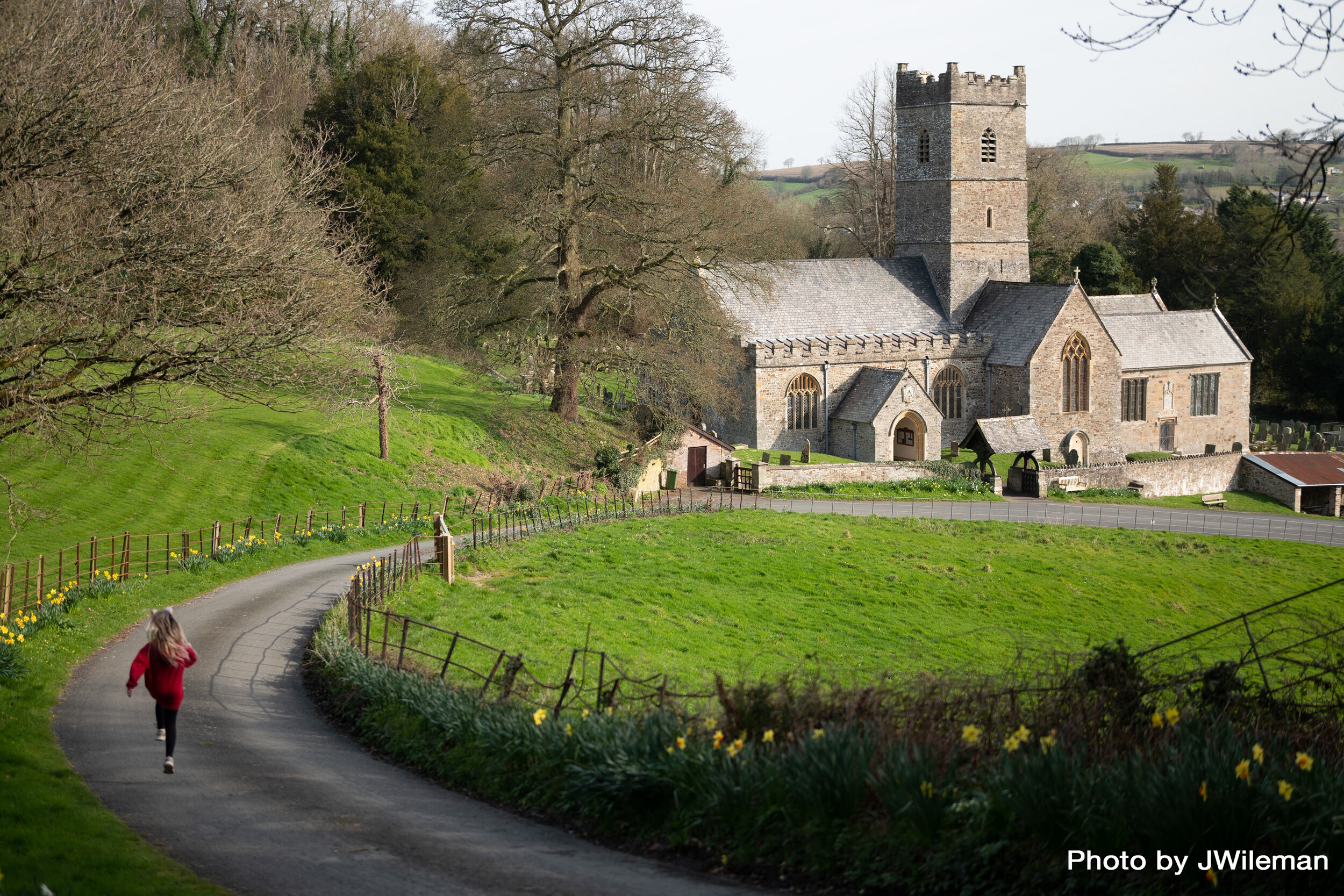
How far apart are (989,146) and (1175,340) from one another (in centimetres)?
1341

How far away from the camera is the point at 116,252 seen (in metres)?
15.7

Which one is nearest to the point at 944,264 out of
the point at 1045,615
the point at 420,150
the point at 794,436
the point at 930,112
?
the point at 930,112

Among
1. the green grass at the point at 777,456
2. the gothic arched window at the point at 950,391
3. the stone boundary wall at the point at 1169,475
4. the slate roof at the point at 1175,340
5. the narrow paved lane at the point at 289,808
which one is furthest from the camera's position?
the slate roof at the point at 1175,340

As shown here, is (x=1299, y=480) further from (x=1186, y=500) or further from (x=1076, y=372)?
(x=1076, y=372)

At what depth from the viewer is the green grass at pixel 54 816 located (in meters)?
8.08

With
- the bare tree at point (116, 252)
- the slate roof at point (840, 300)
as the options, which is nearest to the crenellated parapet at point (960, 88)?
the slate roof at point (840, 300)

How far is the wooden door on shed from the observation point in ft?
127

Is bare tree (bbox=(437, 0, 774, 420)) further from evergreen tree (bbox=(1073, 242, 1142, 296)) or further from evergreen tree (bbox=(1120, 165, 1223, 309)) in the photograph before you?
evergreen tree (bbox=(1120, 165, 1223, 309))

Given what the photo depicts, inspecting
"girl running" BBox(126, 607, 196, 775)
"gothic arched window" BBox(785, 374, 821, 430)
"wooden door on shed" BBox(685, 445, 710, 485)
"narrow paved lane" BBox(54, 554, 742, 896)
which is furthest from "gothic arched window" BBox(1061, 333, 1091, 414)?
"girl running" BBox(126, 607, 196, 775)

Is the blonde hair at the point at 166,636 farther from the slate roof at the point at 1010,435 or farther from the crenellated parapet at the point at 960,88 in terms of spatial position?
the crenellated parapet at the point at 960,88

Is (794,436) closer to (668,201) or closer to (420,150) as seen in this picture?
(668,201)

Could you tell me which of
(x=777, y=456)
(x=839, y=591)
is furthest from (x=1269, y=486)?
(x=839, y=591)

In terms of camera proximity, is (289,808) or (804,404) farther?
(804,404)

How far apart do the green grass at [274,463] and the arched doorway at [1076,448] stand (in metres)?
21.1
